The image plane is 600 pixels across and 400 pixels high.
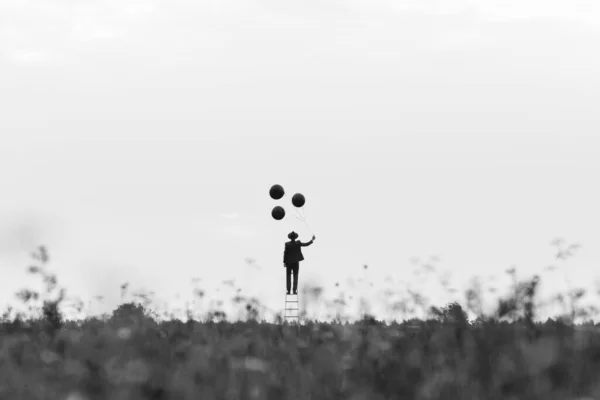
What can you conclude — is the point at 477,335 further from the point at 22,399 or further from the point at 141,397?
the point at 22,399

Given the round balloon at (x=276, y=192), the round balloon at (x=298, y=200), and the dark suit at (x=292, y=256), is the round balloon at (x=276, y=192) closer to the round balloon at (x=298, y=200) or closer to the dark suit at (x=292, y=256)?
the round balloon at (x=298, y=200)

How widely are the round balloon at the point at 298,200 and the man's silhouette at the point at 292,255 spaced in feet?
3.39

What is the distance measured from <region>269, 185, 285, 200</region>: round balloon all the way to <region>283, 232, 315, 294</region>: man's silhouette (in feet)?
3.96

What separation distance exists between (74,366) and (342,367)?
75.0 inches

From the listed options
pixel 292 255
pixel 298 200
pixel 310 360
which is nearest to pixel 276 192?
pixel 298 200

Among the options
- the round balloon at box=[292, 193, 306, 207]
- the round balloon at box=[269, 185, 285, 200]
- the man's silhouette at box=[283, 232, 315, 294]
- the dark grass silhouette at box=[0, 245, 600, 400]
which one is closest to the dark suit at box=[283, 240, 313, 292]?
the man's silhouette at box=[283, 232, 315, 294]

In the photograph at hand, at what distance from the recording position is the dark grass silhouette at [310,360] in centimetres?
456

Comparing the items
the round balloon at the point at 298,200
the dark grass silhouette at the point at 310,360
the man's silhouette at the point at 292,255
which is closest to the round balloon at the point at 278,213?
the round balloon at the point at 298,200

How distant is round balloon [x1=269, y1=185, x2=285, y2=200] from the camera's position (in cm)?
1355

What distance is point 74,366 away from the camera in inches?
208

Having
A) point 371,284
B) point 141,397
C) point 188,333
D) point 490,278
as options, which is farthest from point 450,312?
point 141,397

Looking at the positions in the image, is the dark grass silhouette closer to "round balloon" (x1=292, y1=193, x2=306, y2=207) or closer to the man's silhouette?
"round balloon" (x1=292, y1=193, x2=306, y2=207)

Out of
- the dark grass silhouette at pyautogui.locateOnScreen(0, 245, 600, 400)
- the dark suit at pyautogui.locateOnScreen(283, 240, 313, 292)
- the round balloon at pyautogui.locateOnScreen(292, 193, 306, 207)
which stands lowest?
the dark grass silhouette at pyautogui.locateOnScreen(0, 245, 600, 400)

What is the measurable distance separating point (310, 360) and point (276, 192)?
26.1ft
